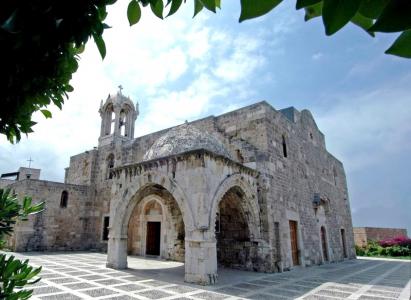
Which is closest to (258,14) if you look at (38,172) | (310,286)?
(310,286)

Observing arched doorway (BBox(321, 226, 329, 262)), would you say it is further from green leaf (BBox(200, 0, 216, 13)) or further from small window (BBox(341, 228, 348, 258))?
green leaf (BBox(200, 0, 216, 13))

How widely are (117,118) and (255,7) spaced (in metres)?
17.0

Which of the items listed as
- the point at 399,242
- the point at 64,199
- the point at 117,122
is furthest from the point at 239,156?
the point at 399,242

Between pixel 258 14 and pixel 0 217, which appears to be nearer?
pixel 258 14

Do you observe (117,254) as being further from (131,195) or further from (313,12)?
(313,12)

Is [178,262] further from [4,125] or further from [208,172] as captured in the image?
[4,125]

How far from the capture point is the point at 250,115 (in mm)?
10953

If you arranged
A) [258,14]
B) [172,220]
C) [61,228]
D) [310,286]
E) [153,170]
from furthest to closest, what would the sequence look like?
1. [61,228]
2. [172,220]
3. [153,170]
4. [310,286]
5. [258,14]

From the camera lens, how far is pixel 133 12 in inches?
36.5

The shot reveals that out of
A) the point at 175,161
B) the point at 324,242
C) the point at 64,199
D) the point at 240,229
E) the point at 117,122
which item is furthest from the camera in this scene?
the point at 117,122

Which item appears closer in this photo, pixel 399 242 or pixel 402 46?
pixel 402 46

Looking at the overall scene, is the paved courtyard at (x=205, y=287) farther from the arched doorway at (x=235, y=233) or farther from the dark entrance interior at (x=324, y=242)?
the dark entrance interior at (x=324, y=242)

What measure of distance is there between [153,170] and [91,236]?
31.2 feet

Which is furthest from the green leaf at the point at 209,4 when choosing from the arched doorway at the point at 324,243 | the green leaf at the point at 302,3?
the arched doorway at the point at 324,243
